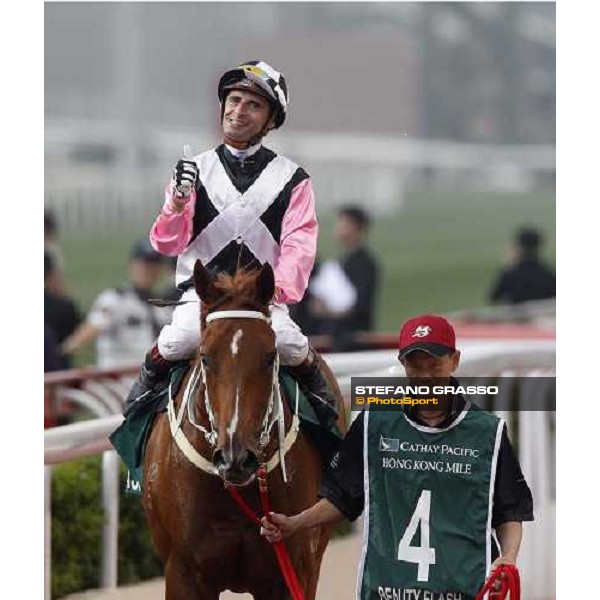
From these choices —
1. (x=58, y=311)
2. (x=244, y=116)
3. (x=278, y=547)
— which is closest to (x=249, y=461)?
(x=278, y=547)

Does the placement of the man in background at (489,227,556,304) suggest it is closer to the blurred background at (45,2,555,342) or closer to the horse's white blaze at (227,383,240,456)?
the blurred background at (45,2,555,342)

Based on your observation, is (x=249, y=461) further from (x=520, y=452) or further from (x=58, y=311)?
(x=58, y=311)

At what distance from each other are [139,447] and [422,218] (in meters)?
25.2

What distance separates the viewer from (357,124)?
24172 mm

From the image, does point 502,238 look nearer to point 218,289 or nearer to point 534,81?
point 534,81

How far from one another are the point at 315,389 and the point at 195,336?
411mm

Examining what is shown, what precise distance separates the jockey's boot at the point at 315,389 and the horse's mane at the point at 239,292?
499 millimetres

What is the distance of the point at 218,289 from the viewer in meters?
4.03

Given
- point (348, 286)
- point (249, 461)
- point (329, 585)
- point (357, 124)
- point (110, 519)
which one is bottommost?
point (329, 585)

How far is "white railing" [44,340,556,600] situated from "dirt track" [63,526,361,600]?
0.08m

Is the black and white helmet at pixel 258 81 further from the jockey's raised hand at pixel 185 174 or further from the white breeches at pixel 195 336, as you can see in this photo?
the white breeches at pixel 195 336

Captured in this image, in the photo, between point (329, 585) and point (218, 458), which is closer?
point (218, 458)

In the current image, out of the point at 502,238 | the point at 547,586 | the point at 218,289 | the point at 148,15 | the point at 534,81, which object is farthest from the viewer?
the point at 502,238

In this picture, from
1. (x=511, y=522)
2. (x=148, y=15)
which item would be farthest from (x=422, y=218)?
(x=511, y=522)
